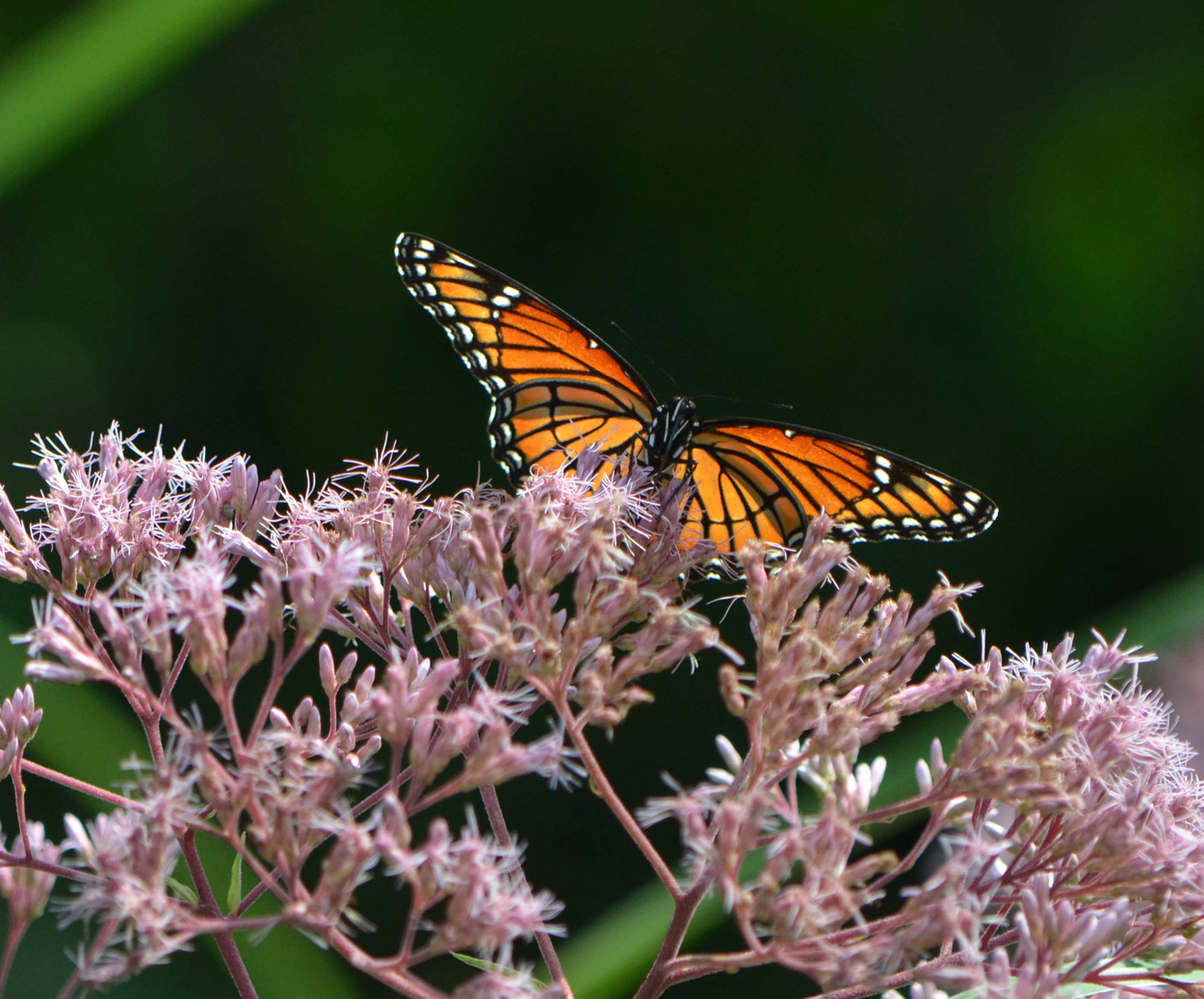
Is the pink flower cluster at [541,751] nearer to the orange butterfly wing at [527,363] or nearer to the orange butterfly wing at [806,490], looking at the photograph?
the orange butterfly wing at [806,490]

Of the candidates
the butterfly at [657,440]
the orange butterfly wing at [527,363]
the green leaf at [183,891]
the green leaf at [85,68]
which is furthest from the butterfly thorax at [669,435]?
the green leaf at [85,68]

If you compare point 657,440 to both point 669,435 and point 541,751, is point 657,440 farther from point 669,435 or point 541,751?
point 541,751

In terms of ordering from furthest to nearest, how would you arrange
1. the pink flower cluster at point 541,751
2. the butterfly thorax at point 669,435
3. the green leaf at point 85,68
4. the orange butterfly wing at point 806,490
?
the green leaf at point 85,68, the butterfly thorax at point 669,435, the orange butterfly wing at point 806,490, the pink flower cluster at point 541,751

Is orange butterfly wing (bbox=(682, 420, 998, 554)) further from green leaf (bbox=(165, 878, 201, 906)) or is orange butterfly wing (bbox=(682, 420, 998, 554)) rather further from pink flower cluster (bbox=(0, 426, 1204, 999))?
green leaf (bbox=(165, 878, 201, 906))

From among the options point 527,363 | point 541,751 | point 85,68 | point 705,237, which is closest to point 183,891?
point 541,751

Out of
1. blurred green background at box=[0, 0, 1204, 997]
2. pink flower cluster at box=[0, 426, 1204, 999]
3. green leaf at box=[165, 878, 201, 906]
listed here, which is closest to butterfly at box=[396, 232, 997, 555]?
pink flower cluster at box=[0, 426, 1204, 999]

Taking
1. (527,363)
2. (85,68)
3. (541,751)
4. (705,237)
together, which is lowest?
(541,751)
